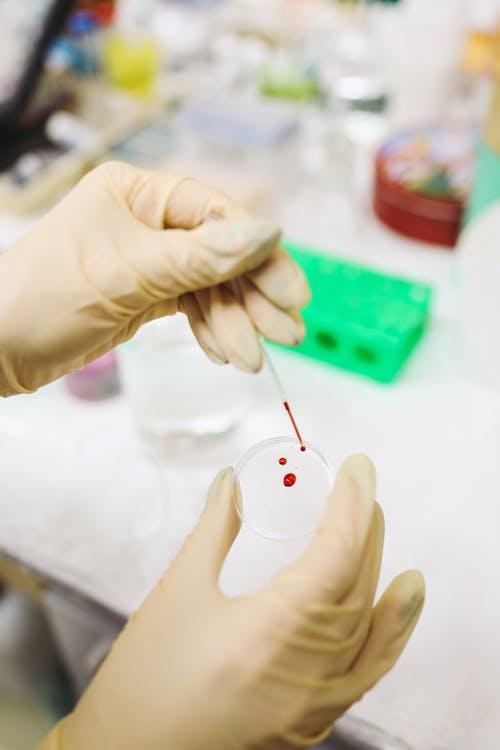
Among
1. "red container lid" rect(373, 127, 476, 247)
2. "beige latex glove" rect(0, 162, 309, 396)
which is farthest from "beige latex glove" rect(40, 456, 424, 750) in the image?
"red container lid" rect(373, 127, 476, 247)

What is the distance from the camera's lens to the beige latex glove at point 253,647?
0.41 metres

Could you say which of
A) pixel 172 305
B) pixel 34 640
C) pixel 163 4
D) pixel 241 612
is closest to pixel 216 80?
Result: pixel 163 4

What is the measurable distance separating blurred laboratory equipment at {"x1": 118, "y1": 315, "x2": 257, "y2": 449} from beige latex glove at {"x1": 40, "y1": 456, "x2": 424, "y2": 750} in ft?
0.89

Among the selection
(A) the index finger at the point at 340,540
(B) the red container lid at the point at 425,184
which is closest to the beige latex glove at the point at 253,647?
(A) the index finger at the point at 340,540

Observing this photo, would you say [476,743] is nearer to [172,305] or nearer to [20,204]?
[172,305]

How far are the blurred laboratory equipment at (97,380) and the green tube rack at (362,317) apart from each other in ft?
0.74

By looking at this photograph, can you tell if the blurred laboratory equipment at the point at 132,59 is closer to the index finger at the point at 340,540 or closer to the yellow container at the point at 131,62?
the yellow container at the point at 131,62

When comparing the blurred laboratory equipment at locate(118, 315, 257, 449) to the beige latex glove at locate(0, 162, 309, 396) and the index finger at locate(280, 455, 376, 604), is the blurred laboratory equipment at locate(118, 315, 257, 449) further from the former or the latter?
the index finger at locate(280, 455, 376, 604)

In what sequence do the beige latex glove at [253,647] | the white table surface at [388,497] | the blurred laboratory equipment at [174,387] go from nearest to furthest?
1. the beige latex glove at [253,647]
2. the white table surface at [388,497]
3. the blurred laboratory equipment at [174,387]

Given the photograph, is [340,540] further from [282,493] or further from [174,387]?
[174,387]

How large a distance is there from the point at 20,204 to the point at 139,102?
41 centimetres

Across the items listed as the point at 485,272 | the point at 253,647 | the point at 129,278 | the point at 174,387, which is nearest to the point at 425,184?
the point at 485,272

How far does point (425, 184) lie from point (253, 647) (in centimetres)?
79

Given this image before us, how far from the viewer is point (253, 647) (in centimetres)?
41
